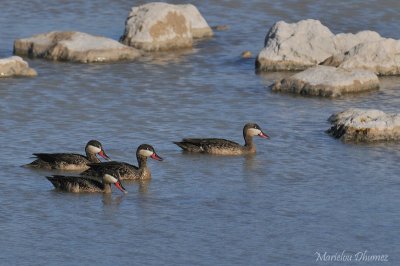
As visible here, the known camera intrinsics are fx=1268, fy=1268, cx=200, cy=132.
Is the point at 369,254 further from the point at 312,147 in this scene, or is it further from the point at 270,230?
the point at 312,147

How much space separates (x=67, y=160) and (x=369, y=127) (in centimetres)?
720

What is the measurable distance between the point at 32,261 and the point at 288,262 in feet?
13.9

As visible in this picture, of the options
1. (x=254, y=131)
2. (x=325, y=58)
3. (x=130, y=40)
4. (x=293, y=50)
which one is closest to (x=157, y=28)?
(x=130, y=40)

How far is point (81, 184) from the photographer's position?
25203 millimetres

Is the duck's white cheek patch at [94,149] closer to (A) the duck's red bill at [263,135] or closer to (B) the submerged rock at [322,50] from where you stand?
(A) the duck's red bill at [263,135]

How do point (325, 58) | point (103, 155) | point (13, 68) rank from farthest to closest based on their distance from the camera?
1. point (325, 58)
2. point (13, 68)
3. point (103, 155)

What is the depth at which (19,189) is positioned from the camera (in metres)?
25.3

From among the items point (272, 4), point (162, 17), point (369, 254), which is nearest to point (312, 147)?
point (369, 254)

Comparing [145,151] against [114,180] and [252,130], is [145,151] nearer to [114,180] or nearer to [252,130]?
[114,180]

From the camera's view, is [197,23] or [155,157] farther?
[197,23]

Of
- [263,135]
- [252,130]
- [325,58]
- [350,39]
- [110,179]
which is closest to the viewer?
[110,179]

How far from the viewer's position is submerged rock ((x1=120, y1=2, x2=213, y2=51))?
40.8 m

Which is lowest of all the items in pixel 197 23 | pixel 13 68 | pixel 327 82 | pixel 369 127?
pixel 369 127

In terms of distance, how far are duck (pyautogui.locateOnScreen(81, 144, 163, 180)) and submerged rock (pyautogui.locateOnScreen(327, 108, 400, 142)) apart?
5354mm
